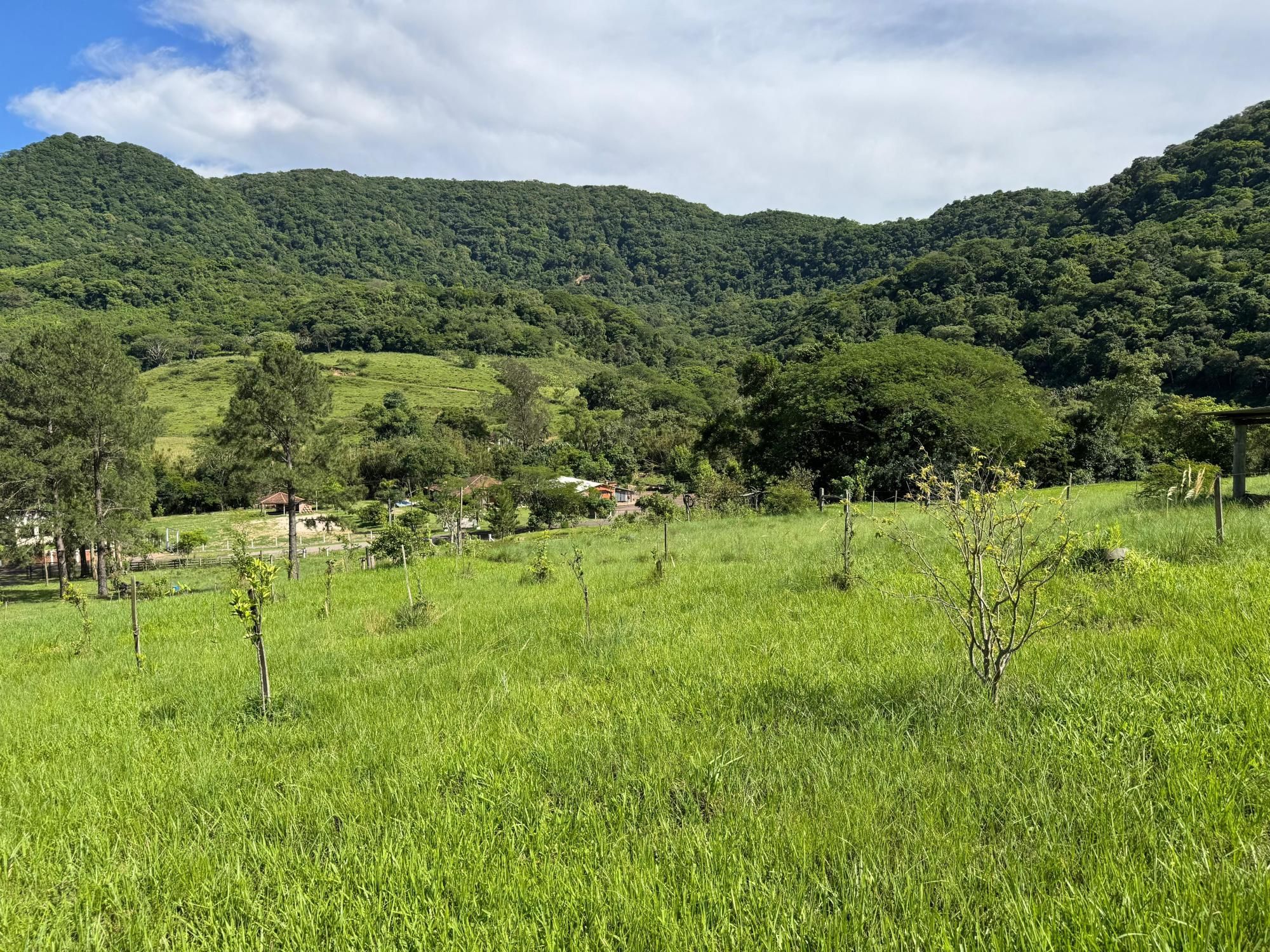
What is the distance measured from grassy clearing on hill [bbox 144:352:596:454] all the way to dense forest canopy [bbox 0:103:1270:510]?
8.75 meters

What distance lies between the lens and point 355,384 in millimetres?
97188

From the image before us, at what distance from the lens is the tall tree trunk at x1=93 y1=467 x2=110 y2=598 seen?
2564 cm

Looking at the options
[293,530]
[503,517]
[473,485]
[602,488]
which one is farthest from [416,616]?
[473,485]

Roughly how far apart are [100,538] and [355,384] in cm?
7678

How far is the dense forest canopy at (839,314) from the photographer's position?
1401 inches

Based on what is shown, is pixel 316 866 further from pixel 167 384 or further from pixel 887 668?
pixel 167 384

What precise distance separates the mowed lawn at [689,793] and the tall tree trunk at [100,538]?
2442cm

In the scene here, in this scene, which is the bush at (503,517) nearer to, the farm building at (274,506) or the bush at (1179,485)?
the farm building at (274,506)

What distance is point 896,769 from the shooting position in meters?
3.14

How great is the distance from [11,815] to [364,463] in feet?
208

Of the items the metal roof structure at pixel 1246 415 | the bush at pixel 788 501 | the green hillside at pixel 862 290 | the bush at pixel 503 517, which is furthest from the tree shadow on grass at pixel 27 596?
the green hillside at pixel 862 290

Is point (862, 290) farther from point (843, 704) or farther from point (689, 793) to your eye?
point (689, 793)

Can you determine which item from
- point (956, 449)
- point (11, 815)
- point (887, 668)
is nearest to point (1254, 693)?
point (887, 668)

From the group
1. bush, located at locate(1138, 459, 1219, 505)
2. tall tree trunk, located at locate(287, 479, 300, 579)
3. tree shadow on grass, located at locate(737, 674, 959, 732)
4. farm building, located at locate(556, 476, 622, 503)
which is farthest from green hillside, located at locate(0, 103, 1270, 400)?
tree shadow on grass, located at locate(737, 674, 959, 732)
